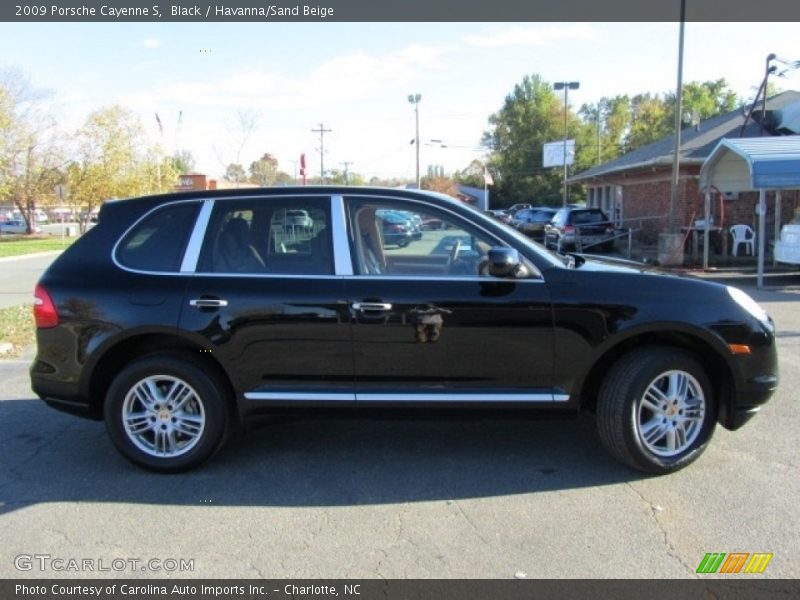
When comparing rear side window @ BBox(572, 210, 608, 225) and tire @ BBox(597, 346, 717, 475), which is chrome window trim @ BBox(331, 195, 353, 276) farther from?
rear side window @ BBox(572, 210, 608, 225)

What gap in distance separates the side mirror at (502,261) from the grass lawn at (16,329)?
6.54 m

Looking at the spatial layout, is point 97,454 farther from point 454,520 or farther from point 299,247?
point 454,520

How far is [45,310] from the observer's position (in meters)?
4.21

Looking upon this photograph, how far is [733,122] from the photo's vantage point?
25969 mm

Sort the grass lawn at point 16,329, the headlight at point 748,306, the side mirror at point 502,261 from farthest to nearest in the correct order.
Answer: the grass lawn at point 16,329 → the headlight at point 748,306 → the side mirror at point 502,261

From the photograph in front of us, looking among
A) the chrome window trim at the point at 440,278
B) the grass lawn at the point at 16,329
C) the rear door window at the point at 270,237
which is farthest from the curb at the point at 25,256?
the chrome window trim at the point at 440,278

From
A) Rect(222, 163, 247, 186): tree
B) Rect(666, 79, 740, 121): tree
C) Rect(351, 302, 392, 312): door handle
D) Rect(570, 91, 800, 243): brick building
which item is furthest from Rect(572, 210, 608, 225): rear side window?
Rect(666, 79, 740, 121): tree

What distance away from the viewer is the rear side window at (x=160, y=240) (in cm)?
422

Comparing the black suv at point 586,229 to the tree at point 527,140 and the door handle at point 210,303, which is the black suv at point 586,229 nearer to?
the door handle at point 210,303

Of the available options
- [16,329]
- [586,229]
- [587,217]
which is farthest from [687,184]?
[16,329]

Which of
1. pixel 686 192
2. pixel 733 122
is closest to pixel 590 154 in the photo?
pixel 733 122

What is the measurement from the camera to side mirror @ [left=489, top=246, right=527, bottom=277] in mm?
3836

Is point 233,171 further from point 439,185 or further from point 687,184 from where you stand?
point 439,185
